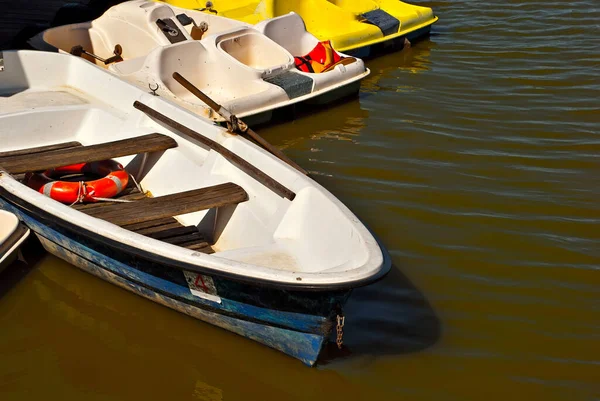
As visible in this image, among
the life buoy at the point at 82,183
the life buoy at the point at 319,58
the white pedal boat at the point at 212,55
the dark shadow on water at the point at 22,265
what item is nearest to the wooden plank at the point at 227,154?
the life buoy at the point at 82,183

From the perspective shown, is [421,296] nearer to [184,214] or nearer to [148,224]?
[184,214]

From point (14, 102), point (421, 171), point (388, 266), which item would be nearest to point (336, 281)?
point (388, 266)

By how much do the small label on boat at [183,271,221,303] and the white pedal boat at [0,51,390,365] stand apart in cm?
1

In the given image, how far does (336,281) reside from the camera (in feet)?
13.6

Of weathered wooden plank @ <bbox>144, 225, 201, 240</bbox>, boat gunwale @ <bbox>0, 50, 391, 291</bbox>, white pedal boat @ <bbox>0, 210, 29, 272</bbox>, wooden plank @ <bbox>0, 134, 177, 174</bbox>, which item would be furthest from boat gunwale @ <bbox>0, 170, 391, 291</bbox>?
weathered wooden plank @ <bbox>144, 225, 201, 240</bbox>

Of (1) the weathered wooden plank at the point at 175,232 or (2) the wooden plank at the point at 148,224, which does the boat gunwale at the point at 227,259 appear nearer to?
(2) the wooden plank at the point at 148,224

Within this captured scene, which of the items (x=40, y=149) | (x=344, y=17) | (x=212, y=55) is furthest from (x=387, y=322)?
(x=344, y=17)

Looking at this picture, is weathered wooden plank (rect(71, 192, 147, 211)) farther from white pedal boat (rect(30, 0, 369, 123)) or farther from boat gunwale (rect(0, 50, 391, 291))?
white pedal boat (rect(30, 0, 369, 123))

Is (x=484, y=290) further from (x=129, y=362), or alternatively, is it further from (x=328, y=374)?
(x=129, y=362)

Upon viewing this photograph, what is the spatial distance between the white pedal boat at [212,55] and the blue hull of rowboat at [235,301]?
2449mm

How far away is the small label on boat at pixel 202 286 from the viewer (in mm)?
4676

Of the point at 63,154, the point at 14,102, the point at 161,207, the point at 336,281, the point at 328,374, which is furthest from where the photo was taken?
the point at 14,102

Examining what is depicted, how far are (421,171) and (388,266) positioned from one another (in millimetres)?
3166

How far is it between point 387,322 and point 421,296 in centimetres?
41
